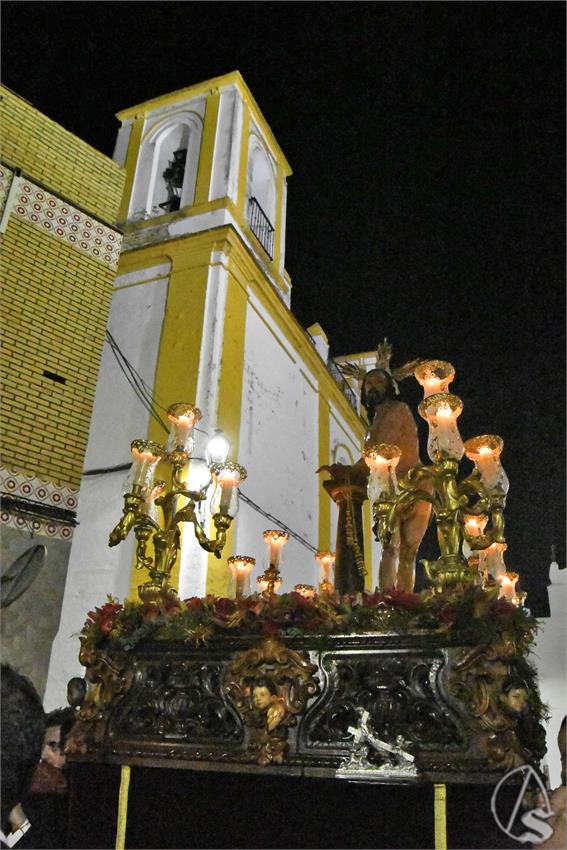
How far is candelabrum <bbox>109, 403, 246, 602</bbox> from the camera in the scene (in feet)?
16.1

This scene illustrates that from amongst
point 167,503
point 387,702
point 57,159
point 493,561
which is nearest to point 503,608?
point 387,702

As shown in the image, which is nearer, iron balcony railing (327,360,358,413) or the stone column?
the stone column

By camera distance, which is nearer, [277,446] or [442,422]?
[442,422]

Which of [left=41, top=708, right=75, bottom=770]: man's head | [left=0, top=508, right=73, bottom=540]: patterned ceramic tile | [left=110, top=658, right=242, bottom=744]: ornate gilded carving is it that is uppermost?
[left=0, top=508, right=73, bottom=540]: patterned ceramic tile

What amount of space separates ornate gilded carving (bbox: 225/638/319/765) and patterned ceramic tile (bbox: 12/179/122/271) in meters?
6.71

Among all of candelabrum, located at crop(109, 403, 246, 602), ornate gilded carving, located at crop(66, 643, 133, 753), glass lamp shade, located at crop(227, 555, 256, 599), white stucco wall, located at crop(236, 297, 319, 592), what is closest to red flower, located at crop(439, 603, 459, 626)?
candelabrum, located at crop(109, 403, 246, 602)

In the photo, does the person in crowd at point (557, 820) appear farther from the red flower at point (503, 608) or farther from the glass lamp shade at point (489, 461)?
the glass lamp shade at point (489, 461)

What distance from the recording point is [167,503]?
5238 millimetres

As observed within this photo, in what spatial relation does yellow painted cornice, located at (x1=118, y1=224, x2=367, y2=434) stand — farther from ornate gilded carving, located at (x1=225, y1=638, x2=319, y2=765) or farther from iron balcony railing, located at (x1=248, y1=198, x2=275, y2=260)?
ornate gilded carving, located at (x1=225, y1=638, x2=319, y2=765)

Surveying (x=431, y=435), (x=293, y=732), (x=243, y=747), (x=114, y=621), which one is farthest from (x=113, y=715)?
(x=431, y=435)

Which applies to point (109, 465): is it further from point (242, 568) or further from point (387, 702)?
point (387, 702)

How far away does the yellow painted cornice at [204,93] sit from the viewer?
42.1 feet

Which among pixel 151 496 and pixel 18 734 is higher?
pixel 151 496
